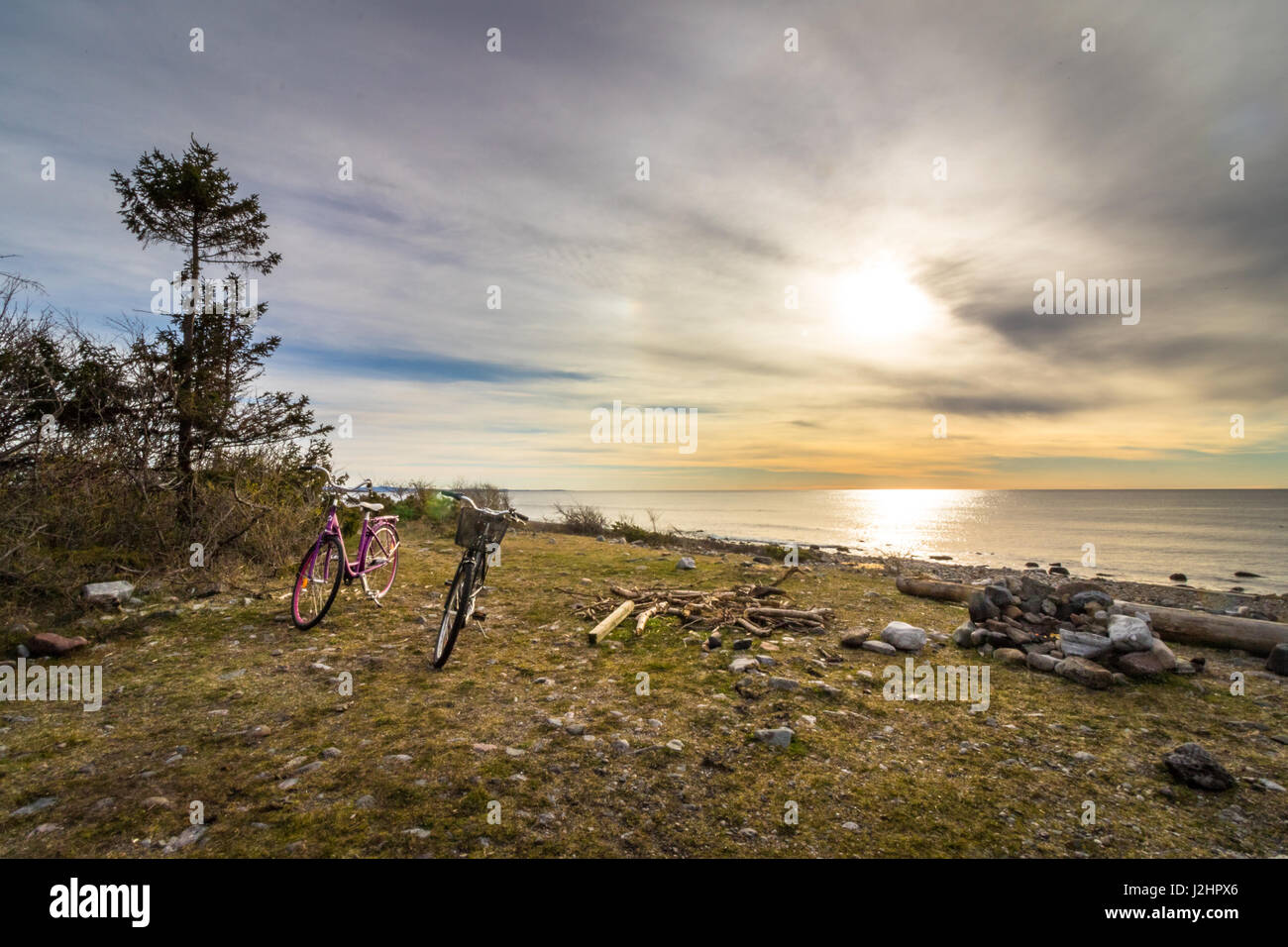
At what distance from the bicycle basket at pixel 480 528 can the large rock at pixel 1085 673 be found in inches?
240

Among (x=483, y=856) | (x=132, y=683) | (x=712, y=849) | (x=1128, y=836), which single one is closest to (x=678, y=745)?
(x=712, y=849)

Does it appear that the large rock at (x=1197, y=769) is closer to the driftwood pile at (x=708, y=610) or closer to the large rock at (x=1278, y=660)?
the large rock at (x=1278, y=660)

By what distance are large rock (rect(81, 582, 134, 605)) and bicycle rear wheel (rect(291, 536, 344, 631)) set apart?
208cm

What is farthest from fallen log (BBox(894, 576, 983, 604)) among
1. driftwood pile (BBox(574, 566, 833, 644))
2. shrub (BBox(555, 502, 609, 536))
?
shrub (BBox(555, 502, 609, 536))

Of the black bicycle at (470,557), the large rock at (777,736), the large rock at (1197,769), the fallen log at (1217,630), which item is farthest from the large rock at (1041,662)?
the black bicycle at (470,557)

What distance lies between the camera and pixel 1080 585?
7.73 m

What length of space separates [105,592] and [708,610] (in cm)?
777

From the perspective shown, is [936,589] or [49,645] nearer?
[49,645]

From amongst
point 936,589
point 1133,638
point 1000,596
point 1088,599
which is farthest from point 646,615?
point 1088,599

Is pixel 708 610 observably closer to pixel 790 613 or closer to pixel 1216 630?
pixel 790 613

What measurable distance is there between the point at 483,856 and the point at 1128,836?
348 cm

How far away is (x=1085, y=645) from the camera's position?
228 inches

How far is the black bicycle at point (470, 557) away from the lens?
5789mm

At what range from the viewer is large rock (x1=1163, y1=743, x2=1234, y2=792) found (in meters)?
3.45
